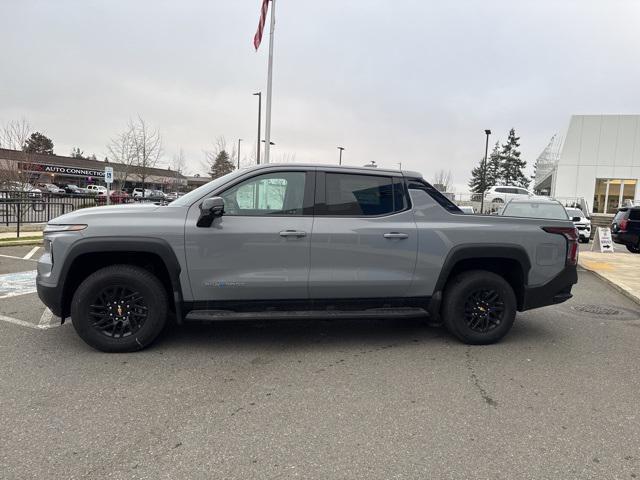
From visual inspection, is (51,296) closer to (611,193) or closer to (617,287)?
(617,287)

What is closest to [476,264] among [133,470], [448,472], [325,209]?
[325,209]

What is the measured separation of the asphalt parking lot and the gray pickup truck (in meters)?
0.42

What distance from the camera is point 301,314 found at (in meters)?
4.48

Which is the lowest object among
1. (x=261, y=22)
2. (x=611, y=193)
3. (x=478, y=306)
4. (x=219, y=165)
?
(x=478, y=306)

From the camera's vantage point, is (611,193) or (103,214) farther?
(611,193)

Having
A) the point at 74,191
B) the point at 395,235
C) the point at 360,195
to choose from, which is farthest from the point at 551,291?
the point at 74,191

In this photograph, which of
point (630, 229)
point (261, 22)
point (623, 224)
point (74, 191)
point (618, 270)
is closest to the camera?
point (618, 270)

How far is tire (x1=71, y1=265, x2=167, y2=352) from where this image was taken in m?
4.21

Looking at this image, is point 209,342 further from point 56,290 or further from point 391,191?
point 391,191

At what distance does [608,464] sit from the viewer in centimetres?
275

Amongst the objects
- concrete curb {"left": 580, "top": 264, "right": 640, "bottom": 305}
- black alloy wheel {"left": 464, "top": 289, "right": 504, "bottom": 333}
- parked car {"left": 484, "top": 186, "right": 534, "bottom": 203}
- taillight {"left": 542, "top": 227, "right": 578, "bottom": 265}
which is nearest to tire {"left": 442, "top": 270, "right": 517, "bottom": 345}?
black alloy wheel {"left": 464, "top": 289, "right": 504, "bottom": 333}

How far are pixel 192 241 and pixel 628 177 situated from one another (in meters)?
37.3

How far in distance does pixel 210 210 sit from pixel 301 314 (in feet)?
4.29

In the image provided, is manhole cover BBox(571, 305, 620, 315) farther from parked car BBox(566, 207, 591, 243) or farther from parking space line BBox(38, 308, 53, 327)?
parked car BBox(566, 207, 591, 243)
